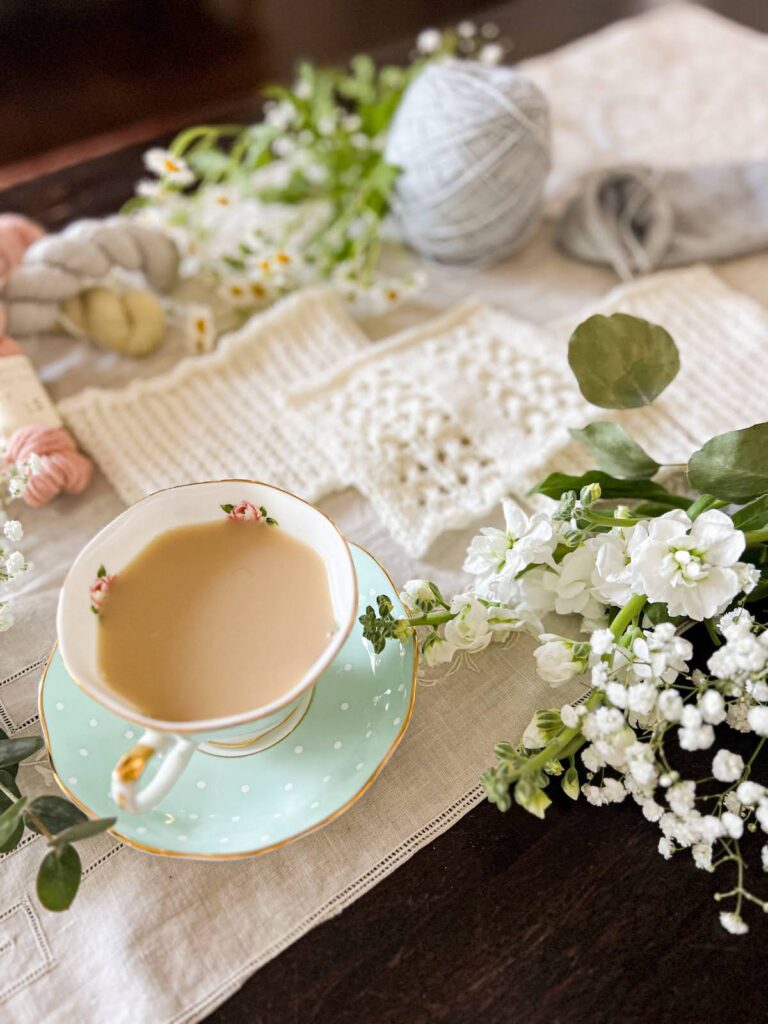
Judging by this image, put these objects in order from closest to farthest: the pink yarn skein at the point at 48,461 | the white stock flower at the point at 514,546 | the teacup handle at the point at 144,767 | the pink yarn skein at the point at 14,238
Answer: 1. the teacup handle at the point at 144,767
2. the white stock flower at the point at 514,546
3. the pink yarn skein at the point at 48,461
4. the pink yarn skein at the point at 14,238

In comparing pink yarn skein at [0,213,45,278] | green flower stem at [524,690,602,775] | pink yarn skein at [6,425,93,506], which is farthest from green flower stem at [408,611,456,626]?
pink yarn skein at [0,213,45,278]

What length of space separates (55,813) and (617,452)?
1.54 ft

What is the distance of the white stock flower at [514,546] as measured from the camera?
0.57 metres

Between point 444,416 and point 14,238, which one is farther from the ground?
point 14,238

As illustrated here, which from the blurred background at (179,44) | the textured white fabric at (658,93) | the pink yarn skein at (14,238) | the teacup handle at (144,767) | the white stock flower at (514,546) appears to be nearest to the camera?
the teacup handle at (144,767)

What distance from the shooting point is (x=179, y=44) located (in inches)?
58.2

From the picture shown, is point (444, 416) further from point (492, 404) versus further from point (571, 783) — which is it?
point (571, 783)

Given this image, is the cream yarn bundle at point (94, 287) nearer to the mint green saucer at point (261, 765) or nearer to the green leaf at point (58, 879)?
the mint green saucer at point (261, 765)

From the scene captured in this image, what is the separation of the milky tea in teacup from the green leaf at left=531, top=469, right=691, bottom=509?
204 millimetres

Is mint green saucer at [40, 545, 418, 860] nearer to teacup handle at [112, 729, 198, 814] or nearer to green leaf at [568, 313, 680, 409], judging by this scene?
teacup handle at [112, 729, 198, 814]

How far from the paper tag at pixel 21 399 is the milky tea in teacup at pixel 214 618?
0.25 metres

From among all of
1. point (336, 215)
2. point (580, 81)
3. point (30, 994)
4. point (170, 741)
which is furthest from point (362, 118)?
point (30, 994)

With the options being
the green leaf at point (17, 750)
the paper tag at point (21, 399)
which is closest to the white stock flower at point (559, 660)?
the green leaf at point (17, 750)

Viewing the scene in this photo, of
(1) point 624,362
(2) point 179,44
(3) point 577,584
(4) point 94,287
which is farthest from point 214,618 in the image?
(2) point 179,44
